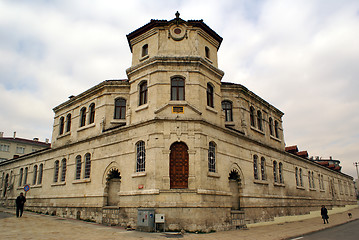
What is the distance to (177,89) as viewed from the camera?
18266 mm

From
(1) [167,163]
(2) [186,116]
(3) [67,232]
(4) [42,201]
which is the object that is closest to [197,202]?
(1) [167,163]

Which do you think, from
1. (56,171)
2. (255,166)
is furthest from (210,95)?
(56,171)

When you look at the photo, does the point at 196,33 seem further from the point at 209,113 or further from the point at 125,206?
the point at 125,206

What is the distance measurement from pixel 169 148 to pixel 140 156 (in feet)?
7.56

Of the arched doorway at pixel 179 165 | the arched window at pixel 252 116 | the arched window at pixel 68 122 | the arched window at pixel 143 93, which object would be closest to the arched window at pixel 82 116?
the arched window at pixel 68 122

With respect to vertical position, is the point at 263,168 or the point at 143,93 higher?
the point at 143,93

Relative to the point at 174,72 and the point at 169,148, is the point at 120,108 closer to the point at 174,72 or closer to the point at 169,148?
the point at 174,72

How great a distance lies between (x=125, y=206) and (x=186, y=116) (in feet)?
22.8

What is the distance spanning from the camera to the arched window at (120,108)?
73.8 ft

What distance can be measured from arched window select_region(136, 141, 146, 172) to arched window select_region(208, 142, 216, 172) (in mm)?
4304

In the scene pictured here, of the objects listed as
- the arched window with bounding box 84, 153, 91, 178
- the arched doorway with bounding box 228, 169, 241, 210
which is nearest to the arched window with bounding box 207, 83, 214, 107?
the arched doorway with bounding box 228, 169, 241, 210

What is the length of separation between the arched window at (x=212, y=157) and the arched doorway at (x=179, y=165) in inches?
76.7

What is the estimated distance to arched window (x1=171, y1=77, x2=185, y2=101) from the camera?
712 inches

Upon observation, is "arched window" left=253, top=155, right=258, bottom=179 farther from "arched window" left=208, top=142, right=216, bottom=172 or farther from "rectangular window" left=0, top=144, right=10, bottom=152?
"rectangular window" left=0, top=144, right=10, bottom=152
